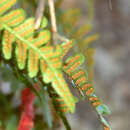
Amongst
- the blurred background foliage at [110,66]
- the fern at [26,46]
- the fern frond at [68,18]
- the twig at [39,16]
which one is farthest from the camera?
the blurred background foliage at [110,66]

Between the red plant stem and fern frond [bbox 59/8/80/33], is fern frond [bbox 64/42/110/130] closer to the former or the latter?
the red plant stem

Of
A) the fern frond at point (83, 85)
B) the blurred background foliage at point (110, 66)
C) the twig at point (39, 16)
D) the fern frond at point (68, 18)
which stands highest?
the blurred background foliage at point (110, 66)

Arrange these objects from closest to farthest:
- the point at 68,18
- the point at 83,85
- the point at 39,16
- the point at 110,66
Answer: the point at 83,85, the point at 39,16, the point at 68,18, the point at 110,66

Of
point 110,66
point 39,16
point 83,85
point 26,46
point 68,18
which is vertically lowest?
point 83,85

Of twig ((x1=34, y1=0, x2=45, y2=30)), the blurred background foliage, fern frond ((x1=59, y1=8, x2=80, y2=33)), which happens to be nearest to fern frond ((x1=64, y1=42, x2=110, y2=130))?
twig ((x1=34, y1=0, x2=45, y2=30))

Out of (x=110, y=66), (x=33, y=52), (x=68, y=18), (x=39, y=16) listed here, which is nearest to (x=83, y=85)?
(x=33, y=52)

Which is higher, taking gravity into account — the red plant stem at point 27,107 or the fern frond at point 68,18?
the fern frond at point 68,18

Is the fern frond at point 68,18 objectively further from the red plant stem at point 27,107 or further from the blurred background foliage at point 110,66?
the blurred background foliage at point 110,66

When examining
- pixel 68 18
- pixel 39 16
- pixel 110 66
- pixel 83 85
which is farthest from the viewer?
pixel 110 66

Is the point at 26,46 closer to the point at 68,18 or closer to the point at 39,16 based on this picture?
the point at 39,16

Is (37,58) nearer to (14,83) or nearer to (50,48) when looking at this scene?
(50,48)

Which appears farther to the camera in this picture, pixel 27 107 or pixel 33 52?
pixel 27 107

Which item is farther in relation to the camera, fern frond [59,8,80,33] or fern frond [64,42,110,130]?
fern frond [59,8,80,33]

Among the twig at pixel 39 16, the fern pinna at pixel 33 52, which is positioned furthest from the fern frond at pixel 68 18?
the fern pinna at pixel 33 52
